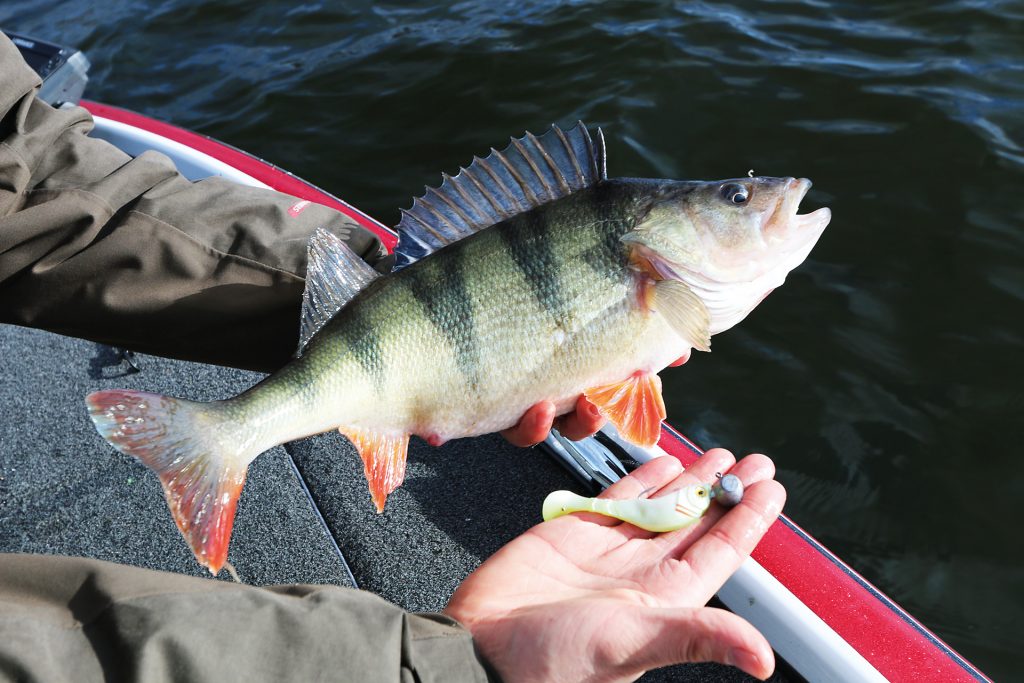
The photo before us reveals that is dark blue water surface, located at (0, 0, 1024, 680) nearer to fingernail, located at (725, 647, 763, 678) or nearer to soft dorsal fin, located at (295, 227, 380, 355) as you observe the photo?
fingernail, located at (725, 647, 763, 678)

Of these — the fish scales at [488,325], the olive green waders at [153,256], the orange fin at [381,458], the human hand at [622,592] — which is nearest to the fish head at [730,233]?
the fish scales at [488,325]

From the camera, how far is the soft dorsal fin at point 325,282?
191 cm

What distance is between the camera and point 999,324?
12.2 ft

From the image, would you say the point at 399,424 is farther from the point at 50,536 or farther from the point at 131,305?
the point at 50,536

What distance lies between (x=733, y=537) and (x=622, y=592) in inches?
14.3

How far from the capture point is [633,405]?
1.99m

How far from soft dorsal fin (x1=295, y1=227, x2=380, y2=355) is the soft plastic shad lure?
0.79m

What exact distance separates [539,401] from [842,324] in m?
2.49

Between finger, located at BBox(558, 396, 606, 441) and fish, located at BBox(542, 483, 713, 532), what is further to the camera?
finger, located at BBox(558, 396, 606, 441)

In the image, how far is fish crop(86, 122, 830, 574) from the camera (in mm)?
1872

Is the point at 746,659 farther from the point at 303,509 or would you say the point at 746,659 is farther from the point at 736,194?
the point at 303,509

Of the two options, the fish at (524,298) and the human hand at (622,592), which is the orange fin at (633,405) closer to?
the fish at (524,298)

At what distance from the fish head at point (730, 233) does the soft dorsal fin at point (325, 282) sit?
729 millimetres

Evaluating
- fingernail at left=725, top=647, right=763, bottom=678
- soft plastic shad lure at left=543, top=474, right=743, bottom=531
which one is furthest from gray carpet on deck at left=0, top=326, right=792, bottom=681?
fingernail at left=725, top=647, right=763, bottom=678
